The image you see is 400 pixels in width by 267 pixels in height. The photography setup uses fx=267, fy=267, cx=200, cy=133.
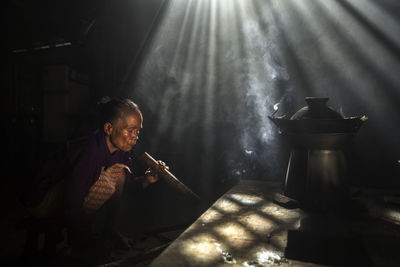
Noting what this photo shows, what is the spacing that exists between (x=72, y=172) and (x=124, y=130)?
22.9 inches

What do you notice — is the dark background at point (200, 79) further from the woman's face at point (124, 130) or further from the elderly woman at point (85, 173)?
the woman's face at point (124, 130)

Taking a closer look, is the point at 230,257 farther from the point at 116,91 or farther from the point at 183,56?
the point at 116,91

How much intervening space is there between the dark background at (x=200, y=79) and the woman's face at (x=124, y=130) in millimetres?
1881

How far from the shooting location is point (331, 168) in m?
2.59

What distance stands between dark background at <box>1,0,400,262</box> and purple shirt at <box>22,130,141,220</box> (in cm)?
189

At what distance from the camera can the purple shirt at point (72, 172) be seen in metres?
2.19

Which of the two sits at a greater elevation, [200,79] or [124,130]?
[200,79]

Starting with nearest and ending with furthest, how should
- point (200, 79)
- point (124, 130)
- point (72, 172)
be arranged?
1. point (72, 172)
2. point (124, 130)
3. point (200, 79)

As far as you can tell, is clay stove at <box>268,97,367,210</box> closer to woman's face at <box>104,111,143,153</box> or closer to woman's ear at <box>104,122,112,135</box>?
woman's face at <box>104,111,143,153</box>

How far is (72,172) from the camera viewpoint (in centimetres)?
223

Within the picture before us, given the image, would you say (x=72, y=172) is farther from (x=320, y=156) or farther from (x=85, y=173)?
(x=320, y=156)

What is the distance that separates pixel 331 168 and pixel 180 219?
2681mm

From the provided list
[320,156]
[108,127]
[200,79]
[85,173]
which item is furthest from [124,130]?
[200,79]

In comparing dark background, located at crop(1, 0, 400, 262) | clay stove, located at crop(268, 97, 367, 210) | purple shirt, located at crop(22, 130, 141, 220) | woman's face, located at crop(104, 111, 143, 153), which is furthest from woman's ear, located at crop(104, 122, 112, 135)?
dark background, located at crop(1, 0, 400, 262)
